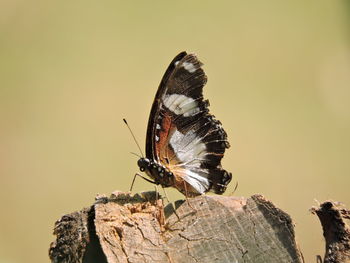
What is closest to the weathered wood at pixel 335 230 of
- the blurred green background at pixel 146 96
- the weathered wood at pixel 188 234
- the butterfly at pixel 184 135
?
the weathered wood at pixel 188 234

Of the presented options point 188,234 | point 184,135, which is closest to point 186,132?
point 184,135

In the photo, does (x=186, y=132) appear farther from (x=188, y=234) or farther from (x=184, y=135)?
(x=188, y=234)

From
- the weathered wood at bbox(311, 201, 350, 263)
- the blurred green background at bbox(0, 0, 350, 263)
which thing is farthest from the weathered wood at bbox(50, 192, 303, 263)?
the blurred green background at bbox(0, 0, 350, 263)

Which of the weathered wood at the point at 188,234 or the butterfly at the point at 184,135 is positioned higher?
the butterfly at the point at 184,135

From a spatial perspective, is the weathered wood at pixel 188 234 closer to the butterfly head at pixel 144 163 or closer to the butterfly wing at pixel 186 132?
the butterfly head at pixel 144 163

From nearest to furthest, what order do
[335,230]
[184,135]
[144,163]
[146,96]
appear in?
1. [335,230]
2. [144,163]
3. [184,135]
4. [146,96]

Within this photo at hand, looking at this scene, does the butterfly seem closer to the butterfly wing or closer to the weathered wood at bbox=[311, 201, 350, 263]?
the butterfly wing
